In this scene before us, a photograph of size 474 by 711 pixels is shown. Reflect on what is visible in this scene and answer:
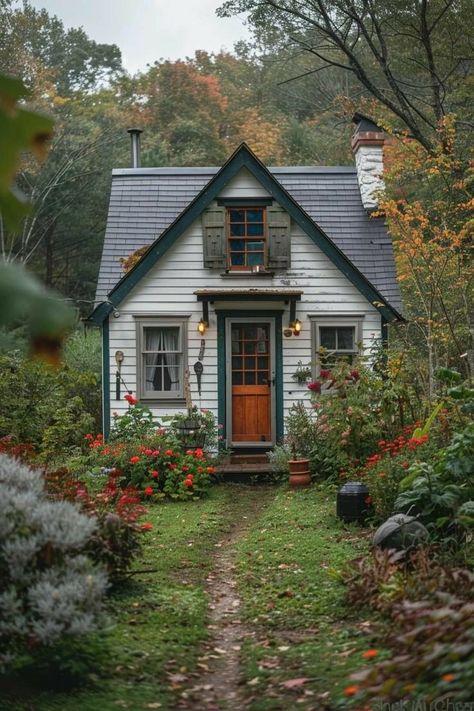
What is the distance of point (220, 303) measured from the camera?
1612 centimetres

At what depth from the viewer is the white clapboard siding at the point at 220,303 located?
16.2 meters

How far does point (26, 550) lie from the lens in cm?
498

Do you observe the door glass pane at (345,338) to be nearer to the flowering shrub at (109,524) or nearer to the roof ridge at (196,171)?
the roof ridge at (196,171)

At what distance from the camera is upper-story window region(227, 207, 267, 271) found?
1636 cm

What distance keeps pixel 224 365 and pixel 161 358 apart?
3.65ft

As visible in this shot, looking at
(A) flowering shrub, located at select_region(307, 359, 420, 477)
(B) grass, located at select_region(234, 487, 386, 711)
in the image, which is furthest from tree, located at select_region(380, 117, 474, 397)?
(B) grass, located at select_region(234, 487, 386, 711)

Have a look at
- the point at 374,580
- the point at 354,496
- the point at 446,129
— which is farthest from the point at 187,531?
the point at 446,129

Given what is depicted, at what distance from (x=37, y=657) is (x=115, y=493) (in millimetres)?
3171

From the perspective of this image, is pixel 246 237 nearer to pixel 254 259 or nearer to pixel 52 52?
pixel 254 259

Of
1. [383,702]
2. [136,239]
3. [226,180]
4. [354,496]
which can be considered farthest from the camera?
[136,239]

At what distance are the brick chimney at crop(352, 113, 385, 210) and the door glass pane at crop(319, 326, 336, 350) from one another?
117 inches

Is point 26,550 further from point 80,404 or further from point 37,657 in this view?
point 80,404

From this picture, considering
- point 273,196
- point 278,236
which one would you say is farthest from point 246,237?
point 273,196

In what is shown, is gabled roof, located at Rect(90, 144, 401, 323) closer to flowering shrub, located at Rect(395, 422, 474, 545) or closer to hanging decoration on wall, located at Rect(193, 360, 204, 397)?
hanging decoration on wall, located at Rect(193, 360, 204, 397)
